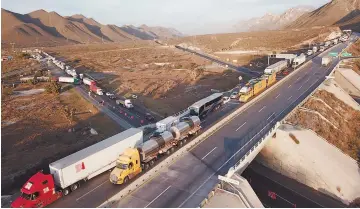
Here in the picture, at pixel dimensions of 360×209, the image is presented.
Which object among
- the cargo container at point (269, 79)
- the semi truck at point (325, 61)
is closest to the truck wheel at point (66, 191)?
the cargo container at point (269, 79)

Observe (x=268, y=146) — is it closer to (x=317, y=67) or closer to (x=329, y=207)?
(x=329, y=207)

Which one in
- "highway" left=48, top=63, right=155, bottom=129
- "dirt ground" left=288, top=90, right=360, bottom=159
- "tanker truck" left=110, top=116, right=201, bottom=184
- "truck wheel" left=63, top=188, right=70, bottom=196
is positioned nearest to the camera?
"truck wheel" left=63, top=188, right=70, bottom=196

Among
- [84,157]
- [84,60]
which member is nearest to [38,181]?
[84,157]

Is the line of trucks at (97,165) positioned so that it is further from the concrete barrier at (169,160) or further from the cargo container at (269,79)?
the cargo container at (269,79)

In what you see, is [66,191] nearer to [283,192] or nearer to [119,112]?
[283,192]

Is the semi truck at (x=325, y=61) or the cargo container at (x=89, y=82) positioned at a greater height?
the semi truck at (x=325, y=61)

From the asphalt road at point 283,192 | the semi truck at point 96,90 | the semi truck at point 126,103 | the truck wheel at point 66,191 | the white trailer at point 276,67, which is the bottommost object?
the asphalt road at point 283,192

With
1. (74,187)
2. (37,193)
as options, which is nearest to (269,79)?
(74,187)

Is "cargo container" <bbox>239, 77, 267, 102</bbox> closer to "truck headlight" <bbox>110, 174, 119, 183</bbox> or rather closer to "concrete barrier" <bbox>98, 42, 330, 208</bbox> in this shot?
"concrete barrier" <bbox>98, 42, 330, 208</bbox>

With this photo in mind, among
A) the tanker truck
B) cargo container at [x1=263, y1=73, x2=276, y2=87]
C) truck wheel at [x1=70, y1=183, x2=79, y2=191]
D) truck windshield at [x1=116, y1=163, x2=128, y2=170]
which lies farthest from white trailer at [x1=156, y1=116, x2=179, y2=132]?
cargo container at [x1=263, y1=73, x2=276, y2=87]
